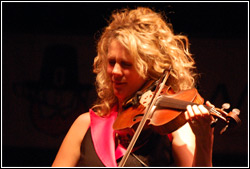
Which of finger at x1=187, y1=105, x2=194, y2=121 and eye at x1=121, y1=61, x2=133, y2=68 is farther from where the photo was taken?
eye at x1=121, y1=61, x2=133, y2=68

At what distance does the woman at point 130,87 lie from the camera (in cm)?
118

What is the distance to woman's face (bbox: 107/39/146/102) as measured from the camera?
1240 mm

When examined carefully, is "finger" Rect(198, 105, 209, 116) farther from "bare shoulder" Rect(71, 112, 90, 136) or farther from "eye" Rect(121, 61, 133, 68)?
"bare shoulder" Rect(71, 112, 90, 136)

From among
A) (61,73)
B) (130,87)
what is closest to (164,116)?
(130,87)

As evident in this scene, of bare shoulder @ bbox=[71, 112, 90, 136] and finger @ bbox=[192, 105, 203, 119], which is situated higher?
finger @ bbox=[192, 105, 203, 119]

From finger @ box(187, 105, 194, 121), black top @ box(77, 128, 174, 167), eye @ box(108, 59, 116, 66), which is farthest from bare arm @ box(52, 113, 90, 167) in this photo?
finger @ box(187, 105, 194, 121)

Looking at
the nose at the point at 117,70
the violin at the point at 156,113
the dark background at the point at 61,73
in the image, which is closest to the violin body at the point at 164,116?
the violin at the point at 156,113

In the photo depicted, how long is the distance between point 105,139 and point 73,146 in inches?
5.8

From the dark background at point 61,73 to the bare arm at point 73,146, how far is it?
0.83 meters

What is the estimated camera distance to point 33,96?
2.26m

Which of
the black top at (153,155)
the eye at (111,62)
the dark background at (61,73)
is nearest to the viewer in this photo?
the black top at (153,155)

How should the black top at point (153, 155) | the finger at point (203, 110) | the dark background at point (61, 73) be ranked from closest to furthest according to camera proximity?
the finger at point (203, 110), the black top at point (153, 155), the dark background at point (61, 73)

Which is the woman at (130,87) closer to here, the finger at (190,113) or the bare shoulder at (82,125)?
the bare shoulder at (82,125)

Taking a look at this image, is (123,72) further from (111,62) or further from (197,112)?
(197,112)
